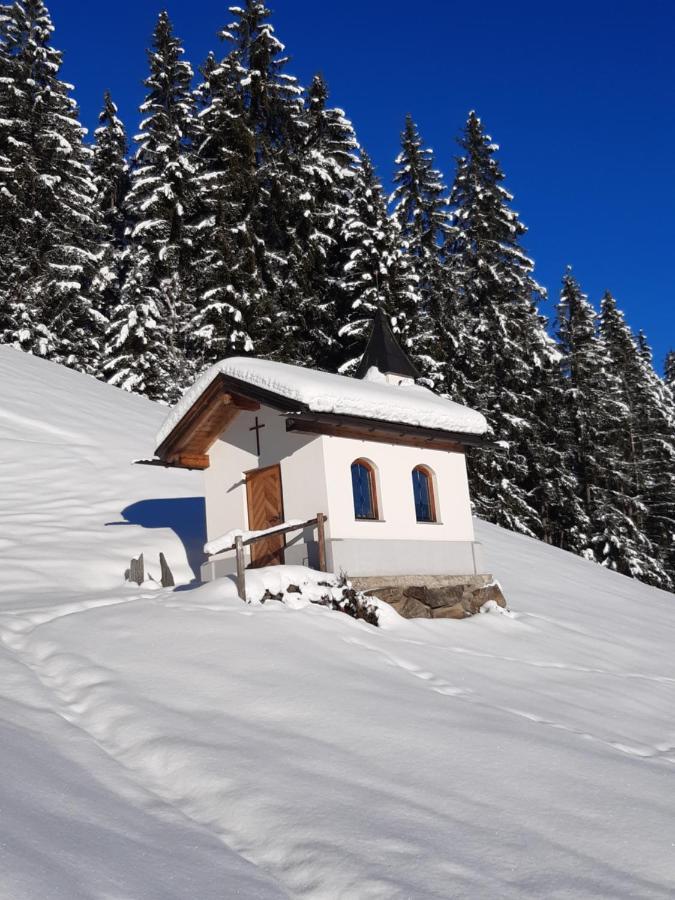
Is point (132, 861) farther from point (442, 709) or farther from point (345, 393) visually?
point (345, 393)

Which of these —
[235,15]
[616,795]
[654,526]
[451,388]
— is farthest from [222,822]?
[654,526]

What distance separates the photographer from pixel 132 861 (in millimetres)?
4570

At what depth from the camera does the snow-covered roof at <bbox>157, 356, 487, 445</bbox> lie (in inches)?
539

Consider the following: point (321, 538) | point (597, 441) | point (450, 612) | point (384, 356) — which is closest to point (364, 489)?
point (321, 538)

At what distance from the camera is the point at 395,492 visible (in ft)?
49.3

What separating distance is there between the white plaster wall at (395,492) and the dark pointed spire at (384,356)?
11.1 feet

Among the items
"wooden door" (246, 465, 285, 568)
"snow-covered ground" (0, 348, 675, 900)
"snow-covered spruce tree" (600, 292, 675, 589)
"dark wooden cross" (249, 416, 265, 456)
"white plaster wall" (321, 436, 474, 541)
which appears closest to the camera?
"snow-covered ground" (0, 348, 675, 900)

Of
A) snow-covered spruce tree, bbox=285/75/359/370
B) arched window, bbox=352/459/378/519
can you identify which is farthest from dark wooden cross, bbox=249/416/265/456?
snow-covered spruce tree, bbox=285/75/359/370

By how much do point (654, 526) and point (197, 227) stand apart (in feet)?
91.7

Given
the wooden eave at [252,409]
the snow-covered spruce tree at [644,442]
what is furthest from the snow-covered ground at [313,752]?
the snow-covered spruce tree at [644,442]

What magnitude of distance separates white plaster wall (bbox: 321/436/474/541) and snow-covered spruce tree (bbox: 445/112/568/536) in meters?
17.1

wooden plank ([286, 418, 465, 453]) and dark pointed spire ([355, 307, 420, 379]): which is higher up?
dark pointed spire ([355, 307, 420, 379])

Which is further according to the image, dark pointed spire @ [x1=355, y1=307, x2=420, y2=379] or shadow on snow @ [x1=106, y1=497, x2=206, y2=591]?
dark pointed spire @ [x1=355, y1=307, x2=420, y2=379]

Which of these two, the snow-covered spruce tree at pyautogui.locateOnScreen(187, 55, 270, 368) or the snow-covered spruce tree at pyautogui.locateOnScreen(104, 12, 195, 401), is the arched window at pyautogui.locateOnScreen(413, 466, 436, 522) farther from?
the snow-covered spruce tree at pyautogui.locateOnScreen(104, 12, 195, 401)
